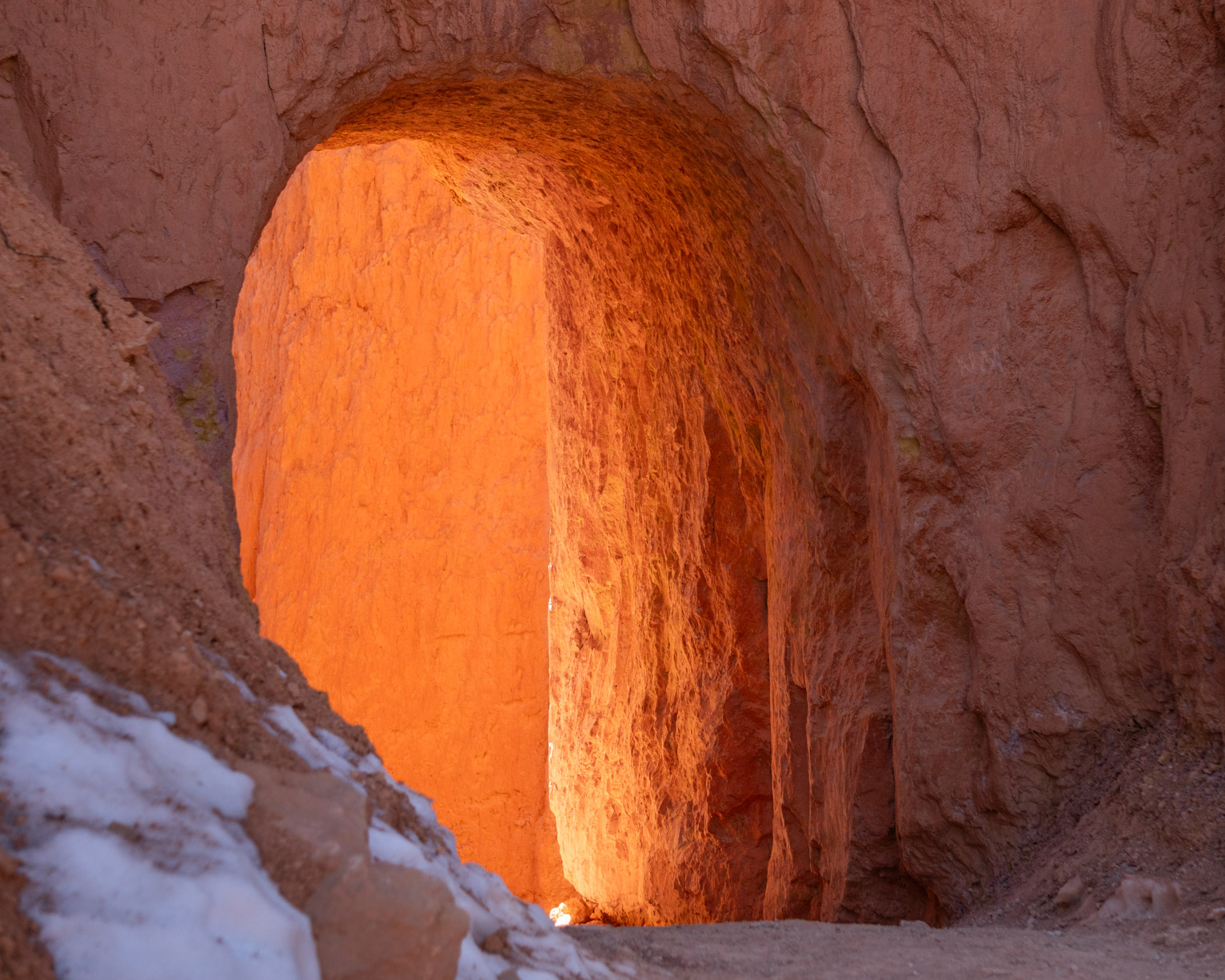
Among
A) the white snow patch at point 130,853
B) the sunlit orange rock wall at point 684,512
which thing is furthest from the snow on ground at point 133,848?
the sunlit orange rock wall at point 684,512

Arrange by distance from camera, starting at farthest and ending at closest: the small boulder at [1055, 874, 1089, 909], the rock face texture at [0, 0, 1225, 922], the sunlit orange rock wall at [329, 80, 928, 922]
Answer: the sunlit orange rock wall at [329, 80, 928, 922] → the rock face texture at [0, 0, 1225, 922] → the small boulder at [1055, 874, 1089, 909]

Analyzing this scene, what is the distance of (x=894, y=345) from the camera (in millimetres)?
3928

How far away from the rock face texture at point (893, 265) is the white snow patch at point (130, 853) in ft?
6.79

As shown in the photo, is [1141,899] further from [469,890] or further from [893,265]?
[893,265]

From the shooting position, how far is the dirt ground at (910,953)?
2.35 m

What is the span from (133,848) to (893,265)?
10.8 feet

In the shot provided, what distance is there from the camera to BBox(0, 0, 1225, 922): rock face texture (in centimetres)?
341

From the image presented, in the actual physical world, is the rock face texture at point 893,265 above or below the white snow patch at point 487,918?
above

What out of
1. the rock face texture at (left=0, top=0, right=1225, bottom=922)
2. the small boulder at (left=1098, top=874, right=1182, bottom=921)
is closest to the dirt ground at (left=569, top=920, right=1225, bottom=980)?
the small boulder at (left=1098, top=874, right=1182, bottom=921)

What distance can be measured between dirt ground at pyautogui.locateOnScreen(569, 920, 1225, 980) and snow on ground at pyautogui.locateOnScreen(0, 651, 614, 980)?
0.94m

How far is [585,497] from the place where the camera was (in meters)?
7.24

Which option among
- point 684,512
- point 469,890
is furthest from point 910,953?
point 684,512

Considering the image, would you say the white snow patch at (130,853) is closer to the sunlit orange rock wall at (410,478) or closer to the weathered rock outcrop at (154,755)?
the weathered rock outcrop at (154,755)

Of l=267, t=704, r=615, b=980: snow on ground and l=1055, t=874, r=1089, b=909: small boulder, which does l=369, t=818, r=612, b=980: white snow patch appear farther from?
l=1055, t=874, r=1089, b=909: small boulder
